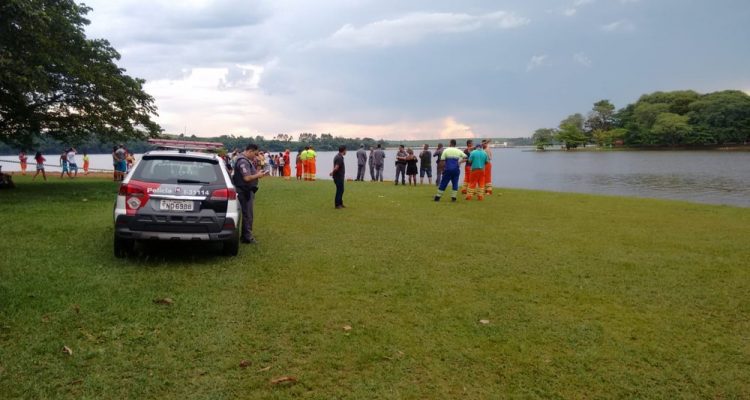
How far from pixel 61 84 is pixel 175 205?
42.9 feet

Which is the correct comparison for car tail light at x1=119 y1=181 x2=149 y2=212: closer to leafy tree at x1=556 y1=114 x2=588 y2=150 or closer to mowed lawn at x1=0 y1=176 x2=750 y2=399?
mowed lawn at x1=0 y1=176 x2=750 y2=399

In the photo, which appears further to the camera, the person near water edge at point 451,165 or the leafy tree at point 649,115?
the leafy tree at point 649,115

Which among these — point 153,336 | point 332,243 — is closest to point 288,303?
point 153,336

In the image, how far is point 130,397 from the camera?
3297mm

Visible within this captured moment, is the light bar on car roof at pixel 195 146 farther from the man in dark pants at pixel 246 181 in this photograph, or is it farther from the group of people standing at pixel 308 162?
the group of people standing at pixel 308 162

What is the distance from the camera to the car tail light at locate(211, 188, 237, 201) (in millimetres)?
6551

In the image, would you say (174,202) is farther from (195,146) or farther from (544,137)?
(544,137)

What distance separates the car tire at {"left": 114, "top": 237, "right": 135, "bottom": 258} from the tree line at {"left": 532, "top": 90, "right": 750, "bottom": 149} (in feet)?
A: 324

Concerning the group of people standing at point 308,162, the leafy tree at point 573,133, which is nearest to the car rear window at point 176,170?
the group of people standing at point 308,162

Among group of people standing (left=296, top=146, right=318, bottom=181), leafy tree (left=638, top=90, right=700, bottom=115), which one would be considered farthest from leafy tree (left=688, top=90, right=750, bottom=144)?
group of people standing (left=296, top=146, right=318, bottom=181)

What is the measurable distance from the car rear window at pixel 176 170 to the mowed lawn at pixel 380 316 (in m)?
1.17

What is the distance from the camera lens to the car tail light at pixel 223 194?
6.55 m

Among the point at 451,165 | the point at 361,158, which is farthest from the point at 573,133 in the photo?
the point at 451,165

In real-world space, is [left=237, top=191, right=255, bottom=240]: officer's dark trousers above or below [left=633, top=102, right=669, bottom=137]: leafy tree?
below
